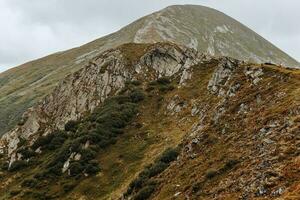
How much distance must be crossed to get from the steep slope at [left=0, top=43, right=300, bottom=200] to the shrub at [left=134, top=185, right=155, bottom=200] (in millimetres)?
89

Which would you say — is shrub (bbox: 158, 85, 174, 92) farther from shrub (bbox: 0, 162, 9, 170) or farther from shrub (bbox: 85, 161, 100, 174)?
shrub (bbox: 0, 162, 9, 170)

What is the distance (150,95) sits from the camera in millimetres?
62719

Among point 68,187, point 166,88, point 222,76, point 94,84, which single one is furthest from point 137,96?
point 68,187

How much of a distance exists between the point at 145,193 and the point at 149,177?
350 centimetres

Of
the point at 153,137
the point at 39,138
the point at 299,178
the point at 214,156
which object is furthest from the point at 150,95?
the point at 299,178

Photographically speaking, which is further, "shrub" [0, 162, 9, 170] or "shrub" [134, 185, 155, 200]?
"shrub" [0, 162, 9, 170]

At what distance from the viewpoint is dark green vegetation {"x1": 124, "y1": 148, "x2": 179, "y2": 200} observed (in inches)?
1468

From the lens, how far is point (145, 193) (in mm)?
37031

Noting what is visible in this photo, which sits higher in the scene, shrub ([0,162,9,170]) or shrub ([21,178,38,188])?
shrub ([0,162,9,170])

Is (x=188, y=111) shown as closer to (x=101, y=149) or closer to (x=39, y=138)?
(x=101, y=149)

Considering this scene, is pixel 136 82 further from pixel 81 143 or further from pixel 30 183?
pixel 30 183

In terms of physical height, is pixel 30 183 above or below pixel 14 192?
above

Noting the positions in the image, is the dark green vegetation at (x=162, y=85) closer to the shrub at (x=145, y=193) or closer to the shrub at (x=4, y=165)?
the shrub at (x=4, y=165)

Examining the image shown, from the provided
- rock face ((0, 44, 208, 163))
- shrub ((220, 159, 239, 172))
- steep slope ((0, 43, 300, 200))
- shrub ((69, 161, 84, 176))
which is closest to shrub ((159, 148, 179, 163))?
steep slope ((0, 43, 300, 200))
